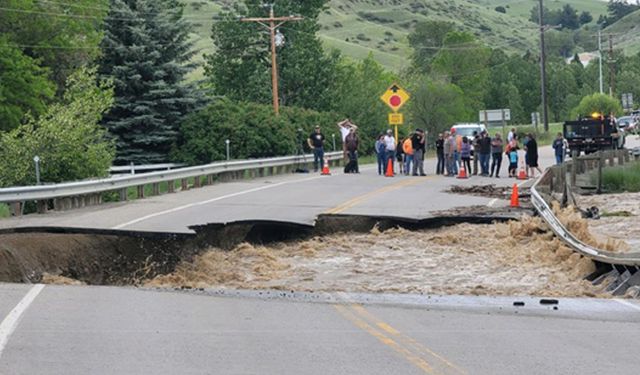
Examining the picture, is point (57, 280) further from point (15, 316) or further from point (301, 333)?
point (301, 333)

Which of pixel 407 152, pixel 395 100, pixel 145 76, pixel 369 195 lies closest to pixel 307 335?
pixel 369 195

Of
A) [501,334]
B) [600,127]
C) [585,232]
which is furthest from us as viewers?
[600,127]

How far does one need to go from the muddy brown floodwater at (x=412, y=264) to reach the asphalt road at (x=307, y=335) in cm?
173

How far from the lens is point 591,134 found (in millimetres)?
52406

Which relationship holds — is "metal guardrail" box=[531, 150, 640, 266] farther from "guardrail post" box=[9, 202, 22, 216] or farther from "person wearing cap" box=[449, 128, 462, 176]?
"person wearing cap" box=[449, 128, 462, 176]

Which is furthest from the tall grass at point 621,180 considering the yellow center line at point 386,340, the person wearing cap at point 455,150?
the yellow center line at point 386,340

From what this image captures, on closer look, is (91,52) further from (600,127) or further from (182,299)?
(182,299)

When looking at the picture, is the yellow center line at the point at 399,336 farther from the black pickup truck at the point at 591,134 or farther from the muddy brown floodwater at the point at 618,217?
the black pickup truck at the point at 591,134

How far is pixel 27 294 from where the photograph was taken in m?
13.3

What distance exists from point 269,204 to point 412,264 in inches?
307

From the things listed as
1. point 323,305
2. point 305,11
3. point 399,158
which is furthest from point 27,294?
point 305,11

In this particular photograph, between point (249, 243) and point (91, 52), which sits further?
point (91, 52)

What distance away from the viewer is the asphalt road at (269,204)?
21016 millimetres

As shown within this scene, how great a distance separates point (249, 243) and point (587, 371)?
11.7 metres
